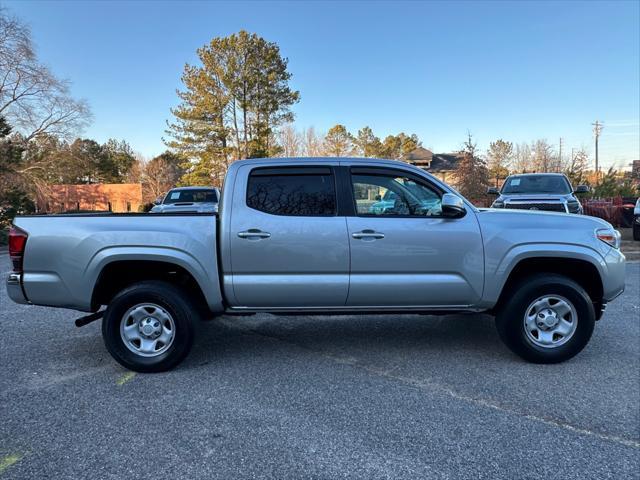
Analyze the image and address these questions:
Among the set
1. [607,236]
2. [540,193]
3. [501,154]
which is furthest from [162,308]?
[501,154]

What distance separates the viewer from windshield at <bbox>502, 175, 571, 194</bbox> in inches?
441

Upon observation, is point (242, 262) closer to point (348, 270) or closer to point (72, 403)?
point (348, 270)

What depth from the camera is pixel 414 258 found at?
392cm

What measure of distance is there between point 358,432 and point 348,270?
144cm

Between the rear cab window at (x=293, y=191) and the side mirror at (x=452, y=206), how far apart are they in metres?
0.99

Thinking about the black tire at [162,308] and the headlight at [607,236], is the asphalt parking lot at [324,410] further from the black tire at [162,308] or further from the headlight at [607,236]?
the headlight at [607,236]

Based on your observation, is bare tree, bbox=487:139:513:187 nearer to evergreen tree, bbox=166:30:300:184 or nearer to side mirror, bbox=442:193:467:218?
evergreen tree, bbox=166:30:300:184

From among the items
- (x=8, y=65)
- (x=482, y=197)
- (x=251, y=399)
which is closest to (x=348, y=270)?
(x=251, y=399)

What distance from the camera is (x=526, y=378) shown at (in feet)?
12.4

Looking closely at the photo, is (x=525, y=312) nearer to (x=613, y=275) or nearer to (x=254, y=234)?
(x=613, y=275)

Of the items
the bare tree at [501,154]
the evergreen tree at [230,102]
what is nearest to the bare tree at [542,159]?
the bare tree at [501,154]

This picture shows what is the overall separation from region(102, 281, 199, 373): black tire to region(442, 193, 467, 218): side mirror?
98.3 inches

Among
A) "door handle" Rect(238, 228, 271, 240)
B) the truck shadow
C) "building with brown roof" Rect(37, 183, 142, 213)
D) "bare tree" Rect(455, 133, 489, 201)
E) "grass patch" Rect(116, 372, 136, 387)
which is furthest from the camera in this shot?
"building with brown roof" Rect(37, 183, 142, 213)

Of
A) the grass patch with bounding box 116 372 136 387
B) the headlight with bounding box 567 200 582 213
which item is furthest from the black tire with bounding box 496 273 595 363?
the headlight with bounding box 567 200 582 213
